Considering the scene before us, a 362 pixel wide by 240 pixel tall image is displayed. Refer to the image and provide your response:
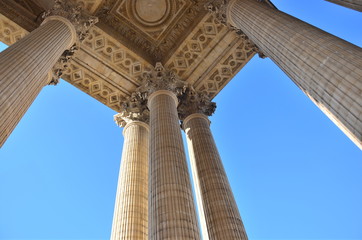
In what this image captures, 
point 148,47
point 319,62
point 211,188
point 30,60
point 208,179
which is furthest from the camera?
point 148,47

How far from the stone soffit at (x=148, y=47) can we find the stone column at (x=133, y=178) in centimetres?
173

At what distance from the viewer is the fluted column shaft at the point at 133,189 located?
36.1 ft

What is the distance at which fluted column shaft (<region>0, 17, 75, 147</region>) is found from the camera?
7.68 m

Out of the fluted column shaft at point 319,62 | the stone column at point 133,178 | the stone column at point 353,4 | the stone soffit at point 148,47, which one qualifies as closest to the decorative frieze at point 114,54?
the stone soffit at point 148,47

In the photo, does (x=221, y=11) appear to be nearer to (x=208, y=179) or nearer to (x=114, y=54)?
(x=114, y=54)

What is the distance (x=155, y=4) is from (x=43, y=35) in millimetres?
8678

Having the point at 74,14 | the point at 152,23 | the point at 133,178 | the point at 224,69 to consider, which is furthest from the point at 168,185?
the point at 152,23

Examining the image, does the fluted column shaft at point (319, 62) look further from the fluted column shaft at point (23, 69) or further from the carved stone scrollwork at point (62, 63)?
the carved stone scrollwork at point (62, 63)

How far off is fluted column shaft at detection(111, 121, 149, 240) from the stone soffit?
3.24m

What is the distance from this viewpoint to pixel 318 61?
25.3 ft

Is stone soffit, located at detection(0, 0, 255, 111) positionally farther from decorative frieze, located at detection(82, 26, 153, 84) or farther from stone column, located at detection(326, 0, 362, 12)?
stone column, located at detection(326, 0, 362, 12)

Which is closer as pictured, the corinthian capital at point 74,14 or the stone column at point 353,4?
the stone column at point 353,4

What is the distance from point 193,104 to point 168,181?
741 cm

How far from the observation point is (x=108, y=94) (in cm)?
1767
